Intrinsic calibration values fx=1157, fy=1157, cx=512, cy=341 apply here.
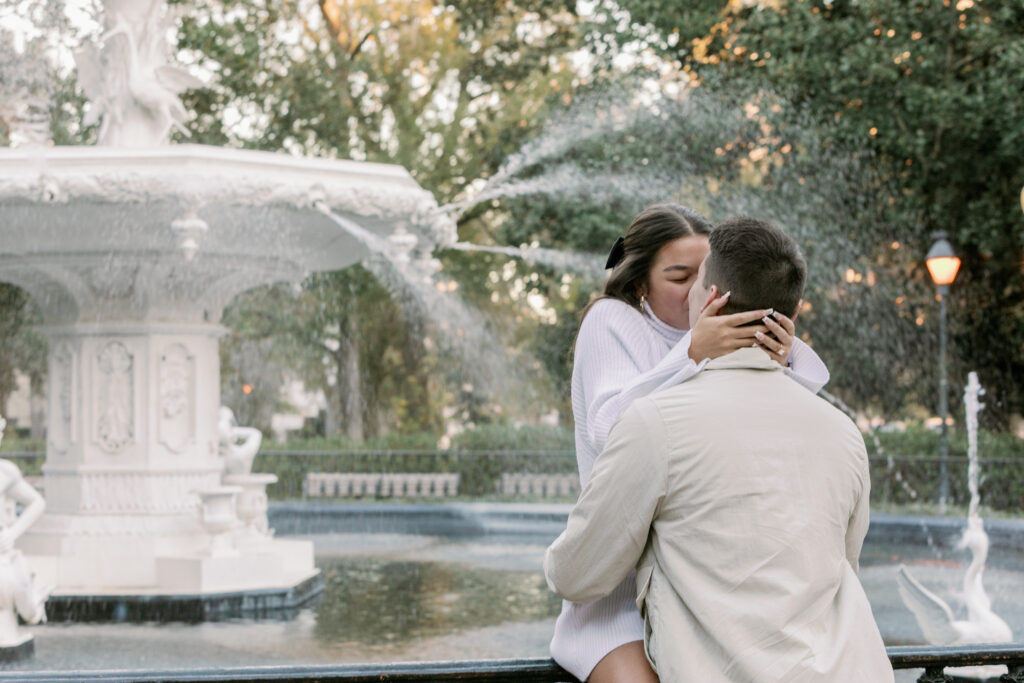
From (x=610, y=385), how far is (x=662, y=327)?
265mm

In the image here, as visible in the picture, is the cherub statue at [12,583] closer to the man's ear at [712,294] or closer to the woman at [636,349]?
the woman at [636,349]

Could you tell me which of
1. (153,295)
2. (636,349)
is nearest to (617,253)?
(636,349)

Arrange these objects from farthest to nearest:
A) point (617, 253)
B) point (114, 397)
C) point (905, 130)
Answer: point (905, 130) < point (114, 397) < point (617, 253)

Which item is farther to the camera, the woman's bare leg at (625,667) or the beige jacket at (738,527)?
the woman's bare leg at (625,667)

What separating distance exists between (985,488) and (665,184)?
647cm

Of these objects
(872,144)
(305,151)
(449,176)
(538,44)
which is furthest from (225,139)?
(872,144)

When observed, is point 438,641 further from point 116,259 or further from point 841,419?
point 841,419

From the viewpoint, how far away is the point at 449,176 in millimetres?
24297

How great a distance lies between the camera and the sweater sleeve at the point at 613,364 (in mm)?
1842

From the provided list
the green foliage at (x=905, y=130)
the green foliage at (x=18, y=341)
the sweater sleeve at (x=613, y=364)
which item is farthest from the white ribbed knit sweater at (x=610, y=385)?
the green foliage at (x=18, y=341)

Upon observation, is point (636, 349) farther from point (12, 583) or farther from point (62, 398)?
point (62, 398)

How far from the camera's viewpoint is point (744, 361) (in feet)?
5.75

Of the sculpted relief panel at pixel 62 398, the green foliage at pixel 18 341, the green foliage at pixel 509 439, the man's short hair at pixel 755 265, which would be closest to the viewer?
the man's short hair at pixel 755 265

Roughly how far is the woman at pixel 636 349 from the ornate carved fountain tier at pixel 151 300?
575cm
